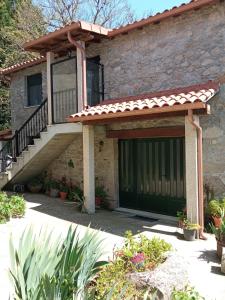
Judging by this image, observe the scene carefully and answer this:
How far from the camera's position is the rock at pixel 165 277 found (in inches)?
158

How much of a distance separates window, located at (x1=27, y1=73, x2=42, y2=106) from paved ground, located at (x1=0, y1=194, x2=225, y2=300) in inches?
170

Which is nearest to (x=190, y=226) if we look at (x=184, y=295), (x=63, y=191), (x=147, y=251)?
(x=147, y=251)

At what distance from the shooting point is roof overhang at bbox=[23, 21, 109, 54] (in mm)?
9250

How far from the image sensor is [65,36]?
9875mm

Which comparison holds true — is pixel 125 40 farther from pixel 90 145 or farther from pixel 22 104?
pixel 22 104

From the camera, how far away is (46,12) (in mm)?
22406

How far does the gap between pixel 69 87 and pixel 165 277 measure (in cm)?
828

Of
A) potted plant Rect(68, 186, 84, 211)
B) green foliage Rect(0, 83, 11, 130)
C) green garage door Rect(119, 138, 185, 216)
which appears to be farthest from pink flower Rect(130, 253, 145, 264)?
green foliage Rect(0, 83, 11, 130)

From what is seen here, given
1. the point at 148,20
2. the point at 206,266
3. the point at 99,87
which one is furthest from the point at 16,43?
the point at 206,266

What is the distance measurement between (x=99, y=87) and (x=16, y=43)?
1291 centimetres

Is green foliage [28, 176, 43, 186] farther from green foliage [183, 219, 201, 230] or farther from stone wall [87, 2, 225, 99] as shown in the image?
green foliage [183, 219, 201, 230]

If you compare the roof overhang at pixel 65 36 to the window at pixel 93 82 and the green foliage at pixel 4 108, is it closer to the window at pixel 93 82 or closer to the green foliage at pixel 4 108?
the window at pixel 93 82

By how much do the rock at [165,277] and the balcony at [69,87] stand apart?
21.8 ft

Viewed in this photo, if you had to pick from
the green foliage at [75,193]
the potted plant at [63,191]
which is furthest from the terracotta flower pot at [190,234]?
the potted plant at [63,191]
